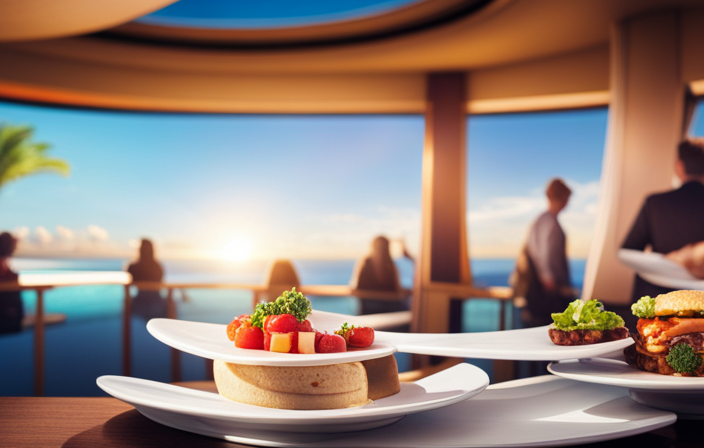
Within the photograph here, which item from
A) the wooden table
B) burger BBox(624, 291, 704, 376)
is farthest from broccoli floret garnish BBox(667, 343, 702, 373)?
the wooden table

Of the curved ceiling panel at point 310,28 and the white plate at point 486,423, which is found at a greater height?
the curved ceiling panel at point 310,28

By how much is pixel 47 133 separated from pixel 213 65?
6.93m

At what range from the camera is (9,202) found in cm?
1250

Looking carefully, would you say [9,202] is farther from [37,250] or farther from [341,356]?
[341,356]

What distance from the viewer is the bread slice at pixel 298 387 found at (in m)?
0.95

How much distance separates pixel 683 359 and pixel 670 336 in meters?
0.09

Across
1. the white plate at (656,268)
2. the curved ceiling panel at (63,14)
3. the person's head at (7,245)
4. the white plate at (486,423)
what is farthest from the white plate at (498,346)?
the person's head at (7,245)

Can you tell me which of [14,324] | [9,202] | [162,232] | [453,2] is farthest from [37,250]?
[453,2]

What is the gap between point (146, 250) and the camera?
7629mm

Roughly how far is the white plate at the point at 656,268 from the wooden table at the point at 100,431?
3.46 metres

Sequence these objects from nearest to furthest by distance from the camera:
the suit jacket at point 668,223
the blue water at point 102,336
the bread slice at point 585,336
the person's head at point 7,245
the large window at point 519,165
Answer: the bread slice at point 585,336, the suit jacket at point 668,223, the blue water at point 102,336, the person's head at point 7,245, the large window at point 519,165

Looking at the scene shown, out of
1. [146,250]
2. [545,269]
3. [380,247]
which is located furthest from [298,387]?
[146,250]

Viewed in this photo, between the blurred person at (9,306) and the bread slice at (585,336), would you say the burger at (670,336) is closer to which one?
the bread slice at (585,336)

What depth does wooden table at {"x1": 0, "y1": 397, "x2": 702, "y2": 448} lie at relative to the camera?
0.89 m
